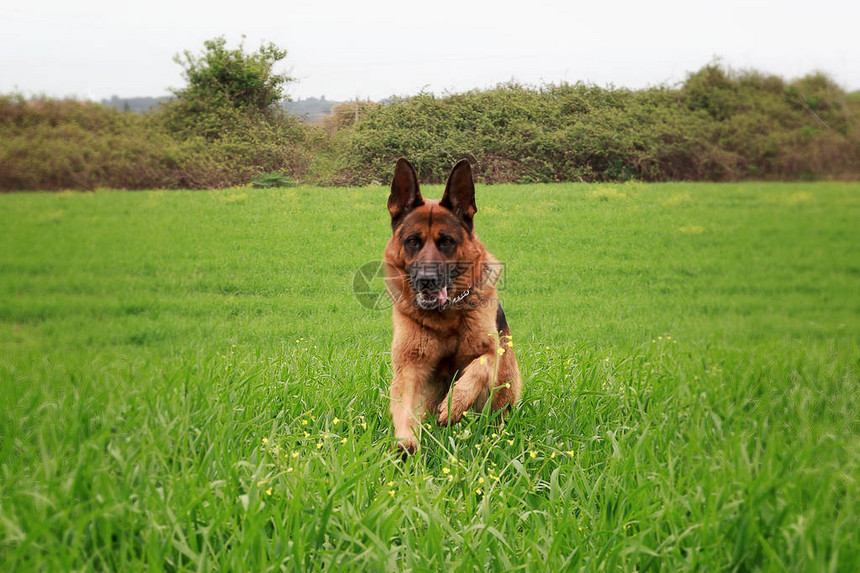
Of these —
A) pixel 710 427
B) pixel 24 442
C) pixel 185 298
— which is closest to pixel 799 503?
pixel 710 427

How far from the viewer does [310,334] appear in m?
6.79

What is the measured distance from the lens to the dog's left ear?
3.57 metres

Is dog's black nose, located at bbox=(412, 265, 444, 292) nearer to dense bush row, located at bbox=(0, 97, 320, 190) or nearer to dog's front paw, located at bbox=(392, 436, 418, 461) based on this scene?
dog's front paw, located at bbox=(392, 436, 418, 461)

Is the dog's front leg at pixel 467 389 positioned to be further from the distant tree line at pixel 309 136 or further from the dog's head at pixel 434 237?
the distant tree line at pixel 309 136

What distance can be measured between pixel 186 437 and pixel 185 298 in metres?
5.56

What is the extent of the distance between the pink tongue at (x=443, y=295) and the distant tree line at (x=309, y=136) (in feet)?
20.0

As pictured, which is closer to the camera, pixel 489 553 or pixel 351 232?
pixel 489 553

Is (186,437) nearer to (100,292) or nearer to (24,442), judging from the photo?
(24,442)

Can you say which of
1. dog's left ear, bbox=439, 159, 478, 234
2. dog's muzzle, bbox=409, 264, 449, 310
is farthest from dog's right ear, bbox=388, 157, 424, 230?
dog's muzzle, bbox=409, 264, 449, 310

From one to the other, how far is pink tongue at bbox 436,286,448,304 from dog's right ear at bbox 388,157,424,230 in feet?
1.95

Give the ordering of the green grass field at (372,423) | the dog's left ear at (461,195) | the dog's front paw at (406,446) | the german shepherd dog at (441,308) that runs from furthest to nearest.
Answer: the dog's left ear at (461,195)
the german shepherd dog at (441,308)
the dog's front paw at (406,446)
the green grass field at (372,423)

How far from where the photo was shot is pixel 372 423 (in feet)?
11.7

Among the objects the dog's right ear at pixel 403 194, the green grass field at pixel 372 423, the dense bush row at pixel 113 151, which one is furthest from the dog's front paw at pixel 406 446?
the dense bush row at pixel 113 151

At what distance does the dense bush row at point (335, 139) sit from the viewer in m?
9.44
